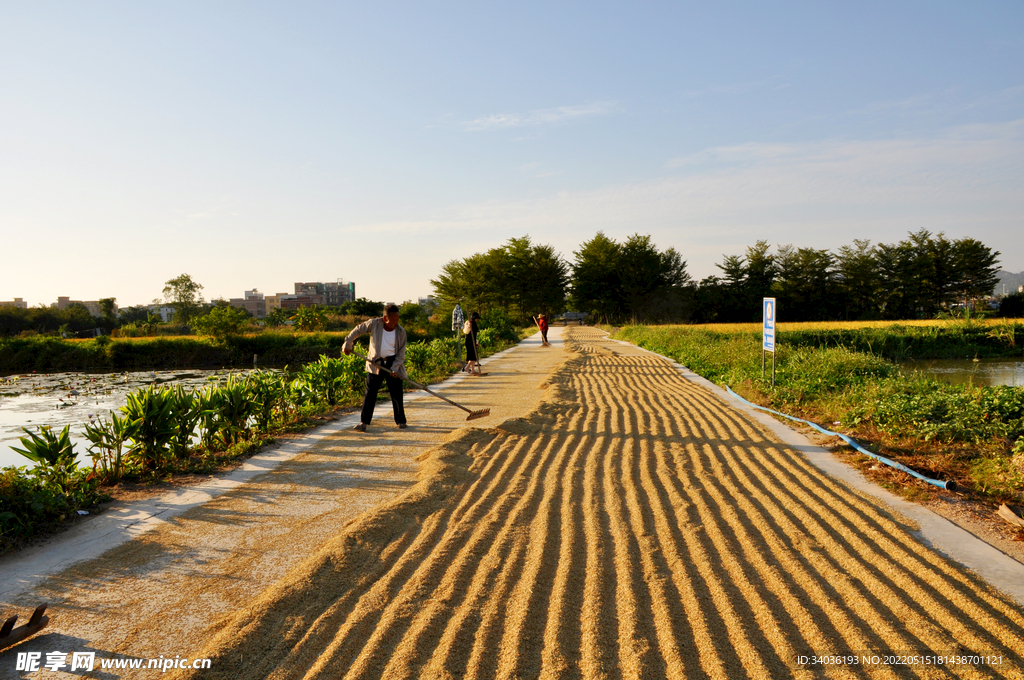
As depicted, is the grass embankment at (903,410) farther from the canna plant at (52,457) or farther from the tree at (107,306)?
the tree at (107,306)

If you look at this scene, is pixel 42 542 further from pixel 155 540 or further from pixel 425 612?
pixel 425 612

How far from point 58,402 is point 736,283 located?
2091 inches

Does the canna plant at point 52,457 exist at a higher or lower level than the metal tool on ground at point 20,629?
higher

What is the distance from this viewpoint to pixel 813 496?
4441 millimetres

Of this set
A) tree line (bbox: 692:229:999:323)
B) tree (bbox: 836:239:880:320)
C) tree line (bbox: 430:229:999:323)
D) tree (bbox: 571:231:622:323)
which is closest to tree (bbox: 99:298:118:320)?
tree line (bbox: 430:229:999:323)

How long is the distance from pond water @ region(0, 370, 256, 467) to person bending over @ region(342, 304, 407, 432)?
2855 millimetres

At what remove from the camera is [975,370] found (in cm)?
1841

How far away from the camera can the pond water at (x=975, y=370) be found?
50.9 ft

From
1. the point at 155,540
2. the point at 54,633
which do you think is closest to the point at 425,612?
the point at 54,633

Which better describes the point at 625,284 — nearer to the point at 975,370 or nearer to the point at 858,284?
the point at 858,284

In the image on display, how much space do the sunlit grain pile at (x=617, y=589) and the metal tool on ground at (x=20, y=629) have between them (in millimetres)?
823

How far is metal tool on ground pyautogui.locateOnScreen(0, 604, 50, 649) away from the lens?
2434 millimetres

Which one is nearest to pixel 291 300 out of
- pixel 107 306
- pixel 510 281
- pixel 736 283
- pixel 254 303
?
pixel 254 303

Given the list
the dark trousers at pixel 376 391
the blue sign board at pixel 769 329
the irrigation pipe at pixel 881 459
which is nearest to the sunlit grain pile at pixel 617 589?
the irrigation pipe at pixel 881 459
